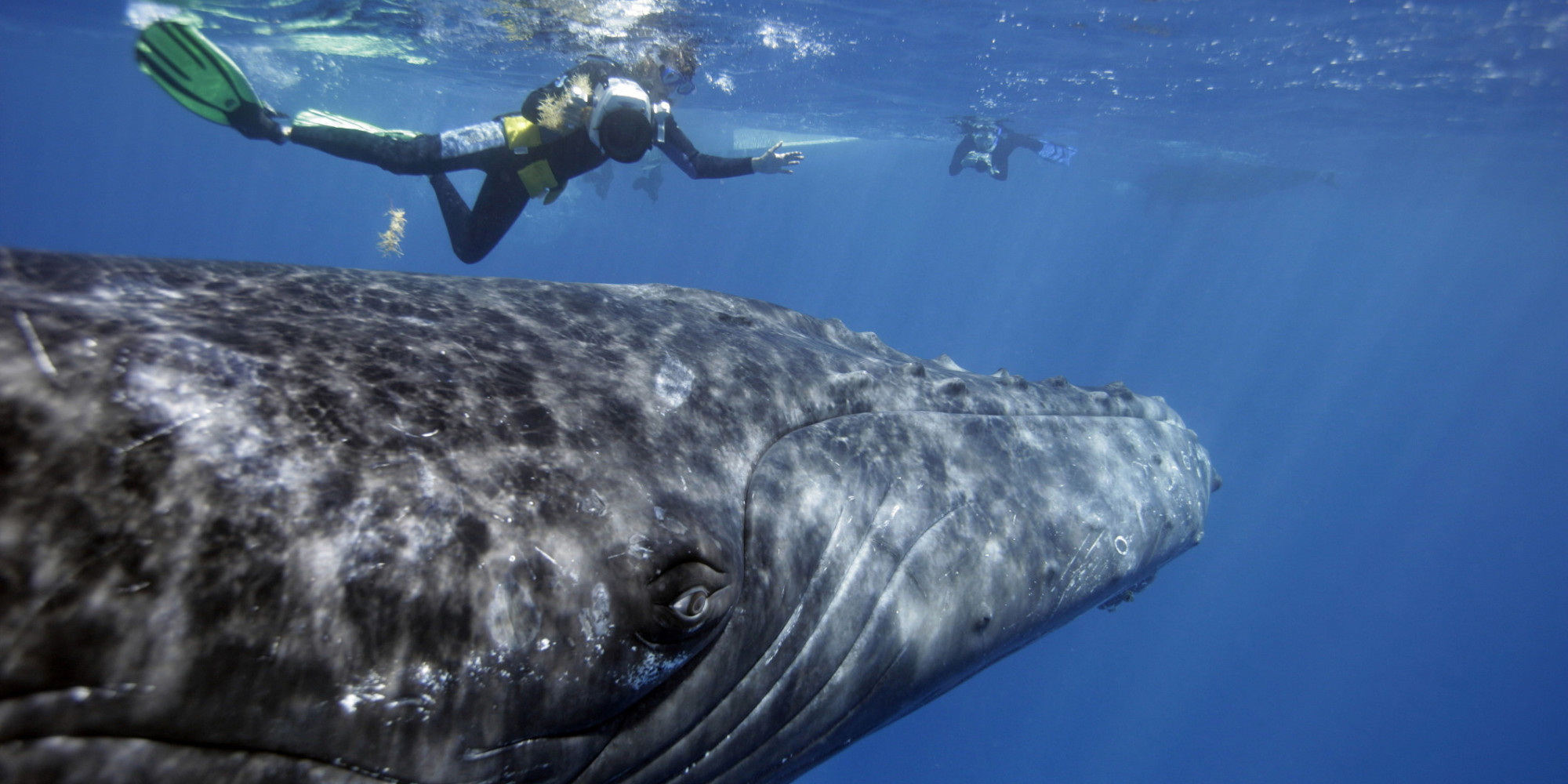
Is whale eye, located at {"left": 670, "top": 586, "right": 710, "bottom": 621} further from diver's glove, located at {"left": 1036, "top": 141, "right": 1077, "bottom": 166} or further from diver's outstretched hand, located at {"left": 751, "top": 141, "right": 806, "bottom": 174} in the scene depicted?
diver's glove, located at {"left": 1036, "top": 141, "right": 1077, "bottom": 166}

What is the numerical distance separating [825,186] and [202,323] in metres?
96.6

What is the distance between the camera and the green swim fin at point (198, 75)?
8.30 meters

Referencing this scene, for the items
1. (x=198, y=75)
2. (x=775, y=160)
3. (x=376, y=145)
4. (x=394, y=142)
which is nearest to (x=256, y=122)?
(x=198, y=75)

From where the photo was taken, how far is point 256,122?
9.06 metres

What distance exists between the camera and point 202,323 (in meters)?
1.89

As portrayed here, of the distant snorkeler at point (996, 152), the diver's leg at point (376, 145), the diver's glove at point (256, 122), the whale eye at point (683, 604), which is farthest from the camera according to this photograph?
the distant snorkeler at point (996, 152)

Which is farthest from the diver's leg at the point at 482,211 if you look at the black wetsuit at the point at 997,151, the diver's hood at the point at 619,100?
the black wetsuit at the point at 997,151

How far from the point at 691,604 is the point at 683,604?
0.11ft

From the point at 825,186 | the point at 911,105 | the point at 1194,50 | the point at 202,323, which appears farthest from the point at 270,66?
the point at 825,186

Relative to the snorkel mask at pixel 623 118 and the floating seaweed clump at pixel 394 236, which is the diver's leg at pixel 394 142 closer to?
the floating seaweed clump at pixel 394 236

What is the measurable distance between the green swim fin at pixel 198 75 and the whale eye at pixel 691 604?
1006 centimetres

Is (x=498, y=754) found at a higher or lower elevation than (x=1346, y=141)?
lower

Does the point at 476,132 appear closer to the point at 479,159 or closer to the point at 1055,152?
the point at 479,159

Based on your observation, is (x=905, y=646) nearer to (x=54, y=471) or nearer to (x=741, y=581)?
(x=741, y=581)
